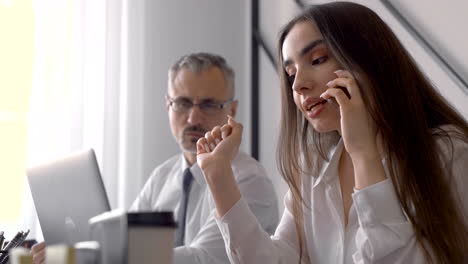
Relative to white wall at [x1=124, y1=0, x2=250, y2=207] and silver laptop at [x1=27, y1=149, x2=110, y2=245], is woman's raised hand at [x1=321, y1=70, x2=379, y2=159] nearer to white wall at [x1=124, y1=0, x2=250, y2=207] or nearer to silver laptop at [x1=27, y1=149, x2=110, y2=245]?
silver laptop at [x1=27, y1=149, x2=110, y2=245]

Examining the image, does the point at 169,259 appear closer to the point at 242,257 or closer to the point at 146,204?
the point at 242,257

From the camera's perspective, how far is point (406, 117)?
54.1 inches

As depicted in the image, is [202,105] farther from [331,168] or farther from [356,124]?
[356,124]

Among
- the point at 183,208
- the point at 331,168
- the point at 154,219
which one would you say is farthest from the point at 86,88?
the point at 154,219

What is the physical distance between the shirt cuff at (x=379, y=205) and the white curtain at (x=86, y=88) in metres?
1.81

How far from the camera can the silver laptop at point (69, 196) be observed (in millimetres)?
1263

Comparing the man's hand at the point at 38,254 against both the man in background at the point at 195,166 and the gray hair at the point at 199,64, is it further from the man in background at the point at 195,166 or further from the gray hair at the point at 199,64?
the gray hair at the point at 199,64

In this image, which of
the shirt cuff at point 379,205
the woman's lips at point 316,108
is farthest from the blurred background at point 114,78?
the shirt cuff at point 379,205

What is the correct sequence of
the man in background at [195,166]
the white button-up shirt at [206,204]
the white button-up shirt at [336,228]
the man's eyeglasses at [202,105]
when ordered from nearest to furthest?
the white button-up shirt at [336,228], the white button-up shirt at [206,204], the man in background at [195,166], the man's eyeglasses at [202,105]

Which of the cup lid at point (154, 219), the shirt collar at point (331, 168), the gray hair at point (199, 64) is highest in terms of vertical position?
the gray hair at point (199, 64)

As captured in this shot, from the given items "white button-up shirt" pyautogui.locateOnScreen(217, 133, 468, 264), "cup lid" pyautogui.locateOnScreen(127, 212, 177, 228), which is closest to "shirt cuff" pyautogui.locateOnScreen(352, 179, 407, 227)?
"white button-up shirt" pyautogui.locateOnScreen(217, 133, 468, 264)

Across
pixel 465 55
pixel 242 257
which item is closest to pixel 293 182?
pixel 242 257

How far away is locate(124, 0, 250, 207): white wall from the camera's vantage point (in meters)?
3.02

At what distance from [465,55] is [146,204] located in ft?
3.99
